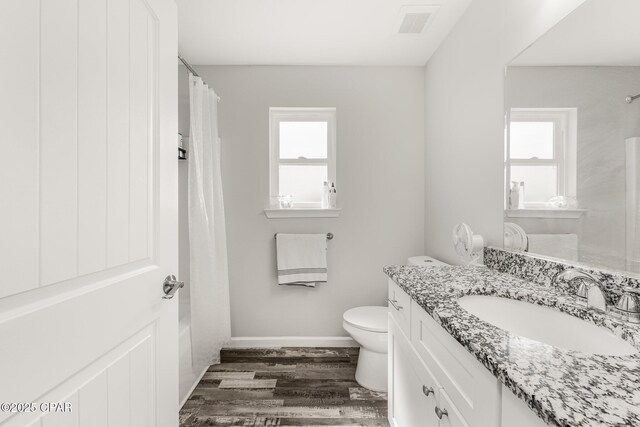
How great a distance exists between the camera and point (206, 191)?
2.06 metres

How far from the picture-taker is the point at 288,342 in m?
2.45

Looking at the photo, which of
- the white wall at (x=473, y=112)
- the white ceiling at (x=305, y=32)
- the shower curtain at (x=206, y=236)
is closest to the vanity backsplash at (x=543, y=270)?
the white wall at (x=473, y=112)

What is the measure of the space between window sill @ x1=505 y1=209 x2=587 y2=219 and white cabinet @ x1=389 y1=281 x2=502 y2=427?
602mm

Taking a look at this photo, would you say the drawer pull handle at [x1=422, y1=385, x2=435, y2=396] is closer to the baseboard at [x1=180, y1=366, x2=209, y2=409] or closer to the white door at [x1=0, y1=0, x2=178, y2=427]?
the white door at [x1=0, y1=0, x2=178, y2=427]

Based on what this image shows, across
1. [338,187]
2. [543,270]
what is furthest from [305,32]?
[543,270]

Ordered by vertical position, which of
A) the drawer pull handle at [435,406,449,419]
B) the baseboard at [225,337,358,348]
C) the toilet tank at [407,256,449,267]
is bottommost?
the baseboard at [225,337,358,348]

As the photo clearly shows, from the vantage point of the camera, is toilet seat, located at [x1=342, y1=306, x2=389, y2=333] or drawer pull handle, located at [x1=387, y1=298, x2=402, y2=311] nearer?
drawer pull handle, located at [x1=387, y1=298, x2=402, y2=311]

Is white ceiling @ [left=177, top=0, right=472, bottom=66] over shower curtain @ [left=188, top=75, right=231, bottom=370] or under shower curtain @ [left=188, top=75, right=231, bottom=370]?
over

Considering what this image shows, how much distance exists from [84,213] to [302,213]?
1.76 m

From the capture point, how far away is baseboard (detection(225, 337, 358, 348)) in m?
2.45

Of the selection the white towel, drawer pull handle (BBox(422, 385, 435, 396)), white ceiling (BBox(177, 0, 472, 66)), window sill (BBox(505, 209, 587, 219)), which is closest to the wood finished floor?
the white towel

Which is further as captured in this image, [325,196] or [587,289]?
[325,196]

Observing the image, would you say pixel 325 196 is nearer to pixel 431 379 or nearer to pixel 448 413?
pixel 431 379

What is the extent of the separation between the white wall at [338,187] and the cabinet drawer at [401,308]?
1023 mm
